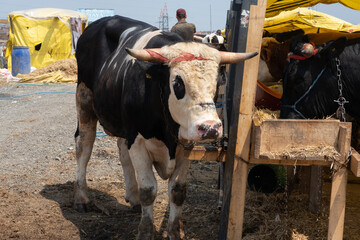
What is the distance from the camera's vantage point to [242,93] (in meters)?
3.47

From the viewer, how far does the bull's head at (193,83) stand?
3221 millimetres

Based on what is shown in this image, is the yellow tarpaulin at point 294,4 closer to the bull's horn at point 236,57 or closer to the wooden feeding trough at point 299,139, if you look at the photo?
the bull's horn at point 236,57

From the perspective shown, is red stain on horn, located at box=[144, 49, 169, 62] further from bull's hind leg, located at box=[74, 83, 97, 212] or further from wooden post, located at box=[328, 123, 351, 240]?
bull's hind leg, located at box=[74, 83, 97, 212]

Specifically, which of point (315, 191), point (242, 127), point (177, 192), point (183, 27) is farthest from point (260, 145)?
point (183, 27)

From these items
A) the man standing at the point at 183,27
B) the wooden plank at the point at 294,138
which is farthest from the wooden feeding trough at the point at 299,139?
the man standing at the point at 183,27

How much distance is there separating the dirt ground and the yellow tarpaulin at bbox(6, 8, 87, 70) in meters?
A: 14.0

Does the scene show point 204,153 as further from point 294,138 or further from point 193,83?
point 294,138

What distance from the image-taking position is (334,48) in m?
4.34

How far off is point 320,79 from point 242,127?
50.7 inches

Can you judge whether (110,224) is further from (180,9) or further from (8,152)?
(180,9)

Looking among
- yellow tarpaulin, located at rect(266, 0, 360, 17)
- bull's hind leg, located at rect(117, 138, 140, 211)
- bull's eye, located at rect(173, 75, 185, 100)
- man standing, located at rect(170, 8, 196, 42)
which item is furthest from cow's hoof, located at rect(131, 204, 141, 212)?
man standing, located at rect(170, 8, 196, 42)

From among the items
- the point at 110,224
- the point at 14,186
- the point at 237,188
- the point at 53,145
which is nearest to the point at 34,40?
the point at 53,145

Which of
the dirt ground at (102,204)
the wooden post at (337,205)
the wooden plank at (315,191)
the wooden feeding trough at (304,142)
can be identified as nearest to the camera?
the wooden feeding trough at (304,142)

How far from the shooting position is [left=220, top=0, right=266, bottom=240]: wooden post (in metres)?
3.41
